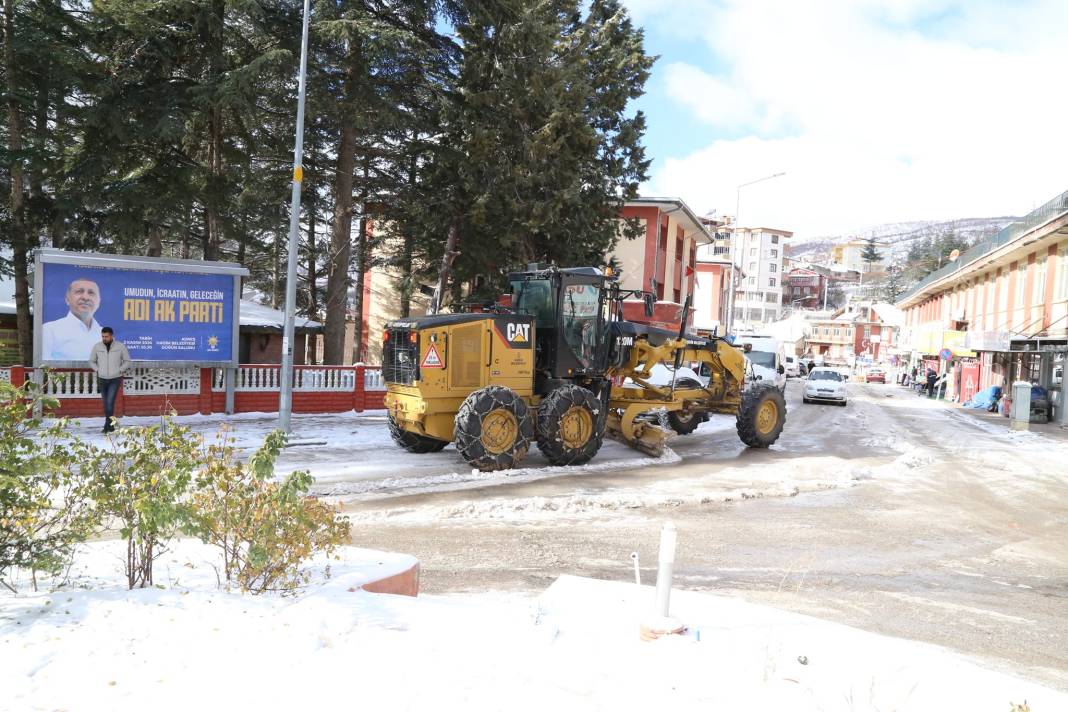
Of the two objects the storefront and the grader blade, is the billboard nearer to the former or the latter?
the grader blade

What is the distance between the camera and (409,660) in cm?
371

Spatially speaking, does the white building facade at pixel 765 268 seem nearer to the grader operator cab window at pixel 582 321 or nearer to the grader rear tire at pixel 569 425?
the grader operator cab window at pixel 582 321

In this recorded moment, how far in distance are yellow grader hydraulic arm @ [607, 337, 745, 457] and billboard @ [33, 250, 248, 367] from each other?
8.32 metres

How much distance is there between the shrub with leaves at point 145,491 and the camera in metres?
4.29

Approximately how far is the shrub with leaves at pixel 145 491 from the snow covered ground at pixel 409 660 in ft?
0.77

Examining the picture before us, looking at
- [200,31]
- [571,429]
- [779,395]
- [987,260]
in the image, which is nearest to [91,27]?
[200,31]

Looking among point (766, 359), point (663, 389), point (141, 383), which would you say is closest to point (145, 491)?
point (663, 389)

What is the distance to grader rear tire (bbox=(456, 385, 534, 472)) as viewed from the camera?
427 inches

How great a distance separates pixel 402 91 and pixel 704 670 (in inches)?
702

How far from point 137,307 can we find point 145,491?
11716mm

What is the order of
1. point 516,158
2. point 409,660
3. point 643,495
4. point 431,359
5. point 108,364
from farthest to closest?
point 516,158
point 108,364
point 431,359
point 643,495
point 409,660

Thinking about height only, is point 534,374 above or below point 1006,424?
above

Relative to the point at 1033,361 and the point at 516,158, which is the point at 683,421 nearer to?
the point at 516,158

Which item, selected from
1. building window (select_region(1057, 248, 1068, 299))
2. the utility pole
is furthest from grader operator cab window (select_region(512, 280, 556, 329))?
building window (select_region(1057, 248, 1068, 299))
